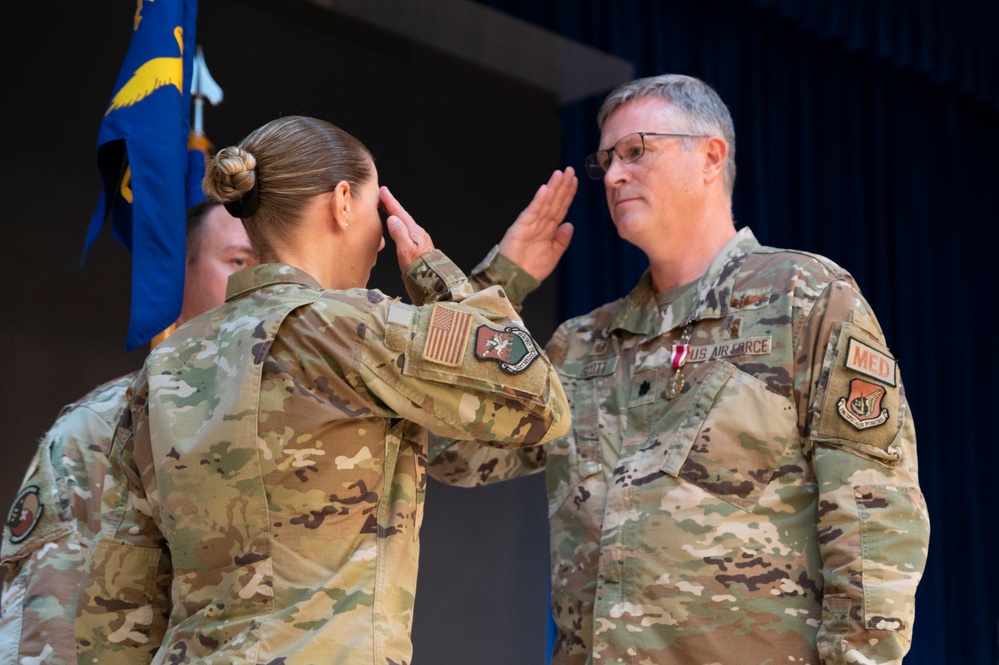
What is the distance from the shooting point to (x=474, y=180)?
174 inches

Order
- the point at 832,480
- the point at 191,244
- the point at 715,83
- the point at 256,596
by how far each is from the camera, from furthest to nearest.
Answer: the point at 715,83
the point at 191,244
the point at 832,480
the point at 256,596

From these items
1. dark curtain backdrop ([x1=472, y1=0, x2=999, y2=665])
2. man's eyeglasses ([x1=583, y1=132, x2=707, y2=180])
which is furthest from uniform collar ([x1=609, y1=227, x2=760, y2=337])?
dark curtain backdrop ([x1=472, y1=0, x2=999, y2=665])

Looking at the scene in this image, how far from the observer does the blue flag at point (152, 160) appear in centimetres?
249

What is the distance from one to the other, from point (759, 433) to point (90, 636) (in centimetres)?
115

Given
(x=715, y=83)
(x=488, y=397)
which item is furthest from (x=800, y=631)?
(x=715, y=83)

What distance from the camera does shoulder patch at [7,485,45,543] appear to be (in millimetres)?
2158

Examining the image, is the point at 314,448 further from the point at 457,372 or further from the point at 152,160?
the point at 152,160

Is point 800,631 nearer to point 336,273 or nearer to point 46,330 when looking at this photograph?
point 336,273

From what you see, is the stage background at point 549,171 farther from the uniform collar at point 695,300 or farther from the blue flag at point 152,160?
the uniform collar at point 695,300

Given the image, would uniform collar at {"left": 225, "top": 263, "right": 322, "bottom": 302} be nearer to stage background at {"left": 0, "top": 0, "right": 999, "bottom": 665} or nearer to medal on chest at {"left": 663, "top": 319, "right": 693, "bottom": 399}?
medal on chest at {"left": 663, "top": 319, "right": 693, "bottom": 399}

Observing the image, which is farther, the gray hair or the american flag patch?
the gray hair

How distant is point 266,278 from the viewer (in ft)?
5.63

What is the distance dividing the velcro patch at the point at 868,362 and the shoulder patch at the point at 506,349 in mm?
684

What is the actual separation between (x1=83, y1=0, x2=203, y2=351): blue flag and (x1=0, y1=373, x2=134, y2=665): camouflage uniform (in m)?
0.25
